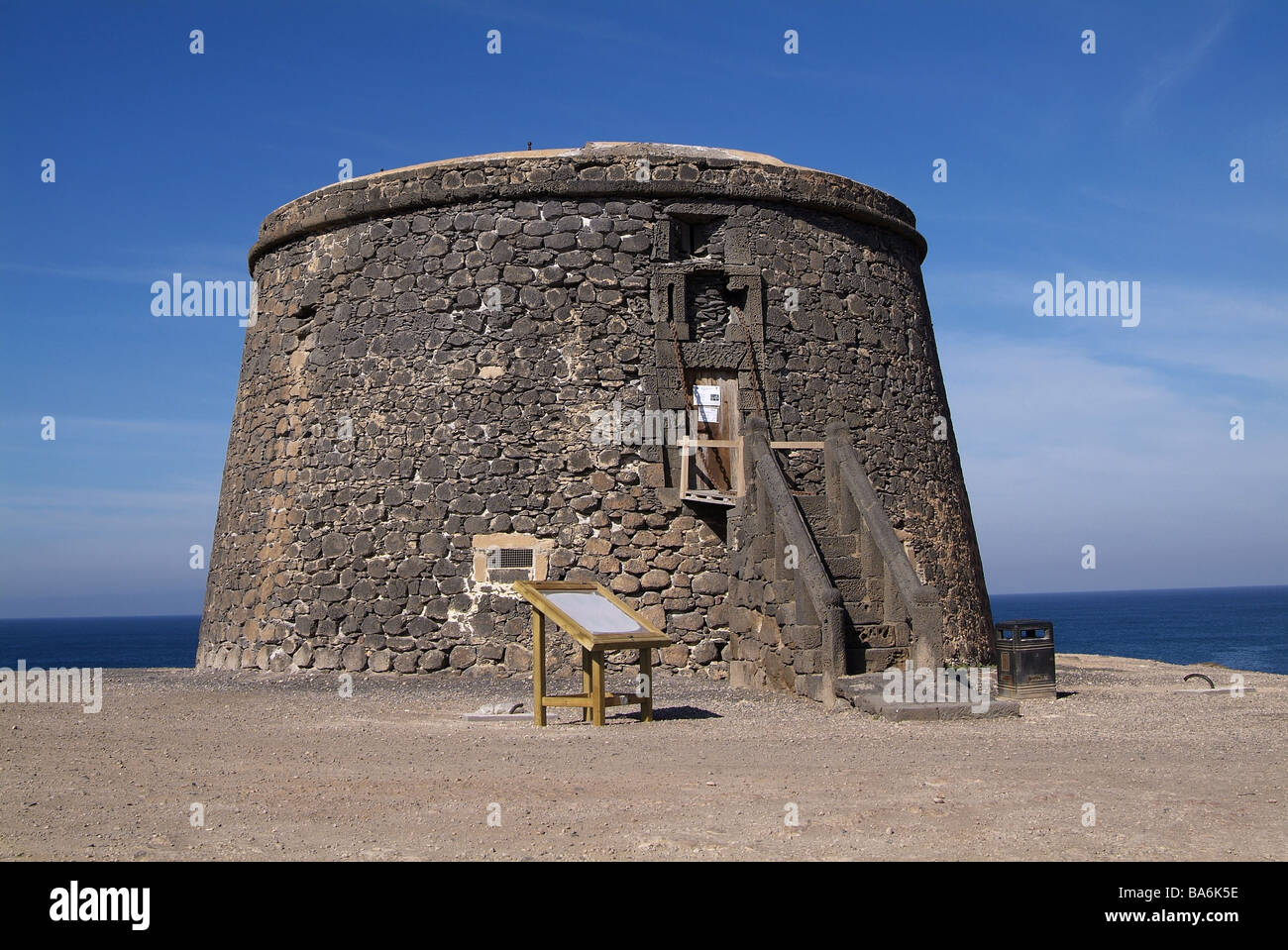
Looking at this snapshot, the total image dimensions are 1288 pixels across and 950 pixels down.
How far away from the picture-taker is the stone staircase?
465 inches

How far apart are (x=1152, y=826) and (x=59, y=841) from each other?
547 centimetres

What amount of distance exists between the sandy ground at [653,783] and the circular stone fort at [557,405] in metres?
2.22

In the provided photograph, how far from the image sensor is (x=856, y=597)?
12195 mm

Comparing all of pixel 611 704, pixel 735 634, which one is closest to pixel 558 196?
pixel 735 634

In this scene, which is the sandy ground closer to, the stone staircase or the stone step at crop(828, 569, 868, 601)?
the stone staircase

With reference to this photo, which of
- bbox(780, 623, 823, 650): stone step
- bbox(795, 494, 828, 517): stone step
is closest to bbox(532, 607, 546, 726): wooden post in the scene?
bbox(780, 623, 823, 650): stone step

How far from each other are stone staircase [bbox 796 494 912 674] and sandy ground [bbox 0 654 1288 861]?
0.96m

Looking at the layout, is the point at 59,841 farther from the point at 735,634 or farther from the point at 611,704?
the point at 735,634

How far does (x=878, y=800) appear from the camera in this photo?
7016 millimetres

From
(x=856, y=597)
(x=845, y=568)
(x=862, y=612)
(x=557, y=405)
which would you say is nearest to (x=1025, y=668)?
(x=862, y=612)

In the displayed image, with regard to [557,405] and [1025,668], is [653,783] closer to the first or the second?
[1025,668]

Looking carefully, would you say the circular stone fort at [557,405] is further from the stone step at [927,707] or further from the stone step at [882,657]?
the stone step at [927,707]

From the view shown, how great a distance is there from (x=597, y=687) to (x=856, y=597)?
3231 millimetres

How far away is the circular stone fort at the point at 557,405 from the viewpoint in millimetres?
13828
